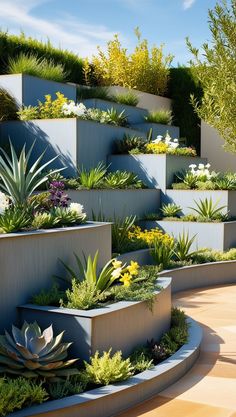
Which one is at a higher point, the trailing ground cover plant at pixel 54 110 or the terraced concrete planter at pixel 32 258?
the trailing ground cover plant at pixel 54 110

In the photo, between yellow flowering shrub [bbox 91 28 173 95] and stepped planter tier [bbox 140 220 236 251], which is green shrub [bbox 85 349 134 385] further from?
yellow flowering shrub [bbox 91 28 173 95]

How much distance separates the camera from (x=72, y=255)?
5.76 m

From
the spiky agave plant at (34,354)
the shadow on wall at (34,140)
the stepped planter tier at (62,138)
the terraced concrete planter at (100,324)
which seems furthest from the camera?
the shadow on wall at (34,140)

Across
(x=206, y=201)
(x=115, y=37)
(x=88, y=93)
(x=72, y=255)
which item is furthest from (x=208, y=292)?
(x=115, y=37)

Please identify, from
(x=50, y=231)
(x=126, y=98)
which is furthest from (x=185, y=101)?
(x=50, y=231)

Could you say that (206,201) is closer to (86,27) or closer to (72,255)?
(86,27)

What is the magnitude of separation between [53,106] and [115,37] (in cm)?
586

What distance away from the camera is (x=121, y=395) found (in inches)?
174

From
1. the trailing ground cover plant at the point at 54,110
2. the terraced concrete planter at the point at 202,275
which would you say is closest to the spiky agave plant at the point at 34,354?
the terraced concrete planter at the point at 202,275

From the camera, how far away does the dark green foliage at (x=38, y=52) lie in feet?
42.4

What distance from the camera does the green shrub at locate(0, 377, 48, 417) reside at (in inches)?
151

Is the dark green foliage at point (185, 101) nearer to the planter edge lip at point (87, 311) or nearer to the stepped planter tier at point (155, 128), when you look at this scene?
the stepped planter tier at point (155, 128)

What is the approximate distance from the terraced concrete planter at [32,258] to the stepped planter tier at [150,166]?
5.89 m

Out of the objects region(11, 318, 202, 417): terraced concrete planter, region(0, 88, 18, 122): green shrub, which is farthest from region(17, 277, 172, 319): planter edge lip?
region(0, 88, 18, 122): green shrub
